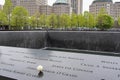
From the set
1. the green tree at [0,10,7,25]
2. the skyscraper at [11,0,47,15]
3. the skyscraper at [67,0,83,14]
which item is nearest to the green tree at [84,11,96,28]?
the green tree at [0,10,7,25]

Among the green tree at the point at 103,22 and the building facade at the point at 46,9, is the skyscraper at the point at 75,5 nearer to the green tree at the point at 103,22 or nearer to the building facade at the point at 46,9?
the building facade at the point at 46,9

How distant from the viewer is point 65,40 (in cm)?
2253

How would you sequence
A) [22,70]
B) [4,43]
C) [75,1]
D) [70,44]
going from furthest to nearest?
1. [75,1]
2. [70,44]
3. [4,43]
4. [22,70]

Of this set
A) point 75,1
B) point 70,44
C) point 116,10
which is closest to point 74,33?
point 70,44

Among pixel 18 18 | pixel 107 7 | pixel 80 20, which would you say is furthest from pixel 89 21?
pixel 107 7

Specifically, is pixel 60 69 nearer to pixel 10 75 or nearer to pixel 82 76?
pixel 82 76

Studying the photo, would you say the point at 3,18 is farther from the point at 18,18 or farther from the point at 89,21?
the point at 89,21

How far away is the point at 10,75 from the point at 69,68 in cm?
160

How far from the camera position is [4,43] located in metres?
17.8

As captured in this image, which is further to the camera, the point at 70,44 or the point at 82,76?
the point at 70,44

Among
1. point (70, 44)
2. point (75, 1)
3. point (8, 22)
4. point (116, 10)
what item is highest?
point (75, 1)

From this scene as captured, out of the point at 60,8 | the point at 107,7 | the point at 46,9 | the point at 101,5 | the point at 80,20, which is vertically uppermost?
the point at 101,5

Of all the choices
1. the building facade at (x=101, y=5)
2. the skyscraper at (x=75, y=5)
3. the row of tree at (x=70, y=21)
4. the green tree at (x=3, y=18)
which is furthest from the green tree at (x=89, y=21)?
the skyscraper at (x=75, y=5)

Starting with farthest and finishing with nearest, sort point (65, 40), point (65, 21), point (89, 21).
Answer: point (89, 21) → point (65, 21) → point (65, 40)
